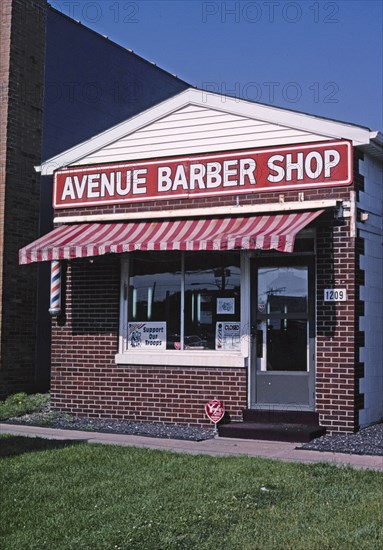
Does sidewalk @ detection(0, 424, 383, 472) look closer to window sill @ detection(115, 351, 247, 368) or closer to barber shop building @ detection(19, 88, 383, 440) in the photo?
barber shop building @ detection(19, 88, 383, 440)

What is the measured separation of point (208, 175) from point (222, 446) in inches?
166

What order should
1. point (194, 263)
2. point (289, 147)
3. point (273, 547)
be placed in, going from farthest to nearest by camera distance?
point (194, 263) → point (289, 147) → point (273, 547)

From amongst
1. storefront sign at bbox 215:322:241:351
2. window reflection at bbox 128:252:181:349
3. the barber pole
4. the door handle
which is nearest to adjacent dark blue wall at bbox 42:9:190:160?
the barber pole

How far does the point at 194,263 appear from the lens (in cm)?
1203

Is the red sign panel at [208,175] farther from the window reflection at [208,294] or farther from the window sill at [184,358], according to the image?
the window sill at [184,358]

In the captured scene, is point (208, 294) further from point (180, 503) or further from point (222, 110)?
point (180, 503)

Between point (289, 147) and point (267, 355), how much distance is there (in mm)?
3089

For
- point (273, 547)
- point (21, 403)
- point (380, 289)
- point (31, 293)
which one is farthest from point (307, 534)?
point (31, 293)

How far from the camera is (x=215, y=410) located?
1130 cm

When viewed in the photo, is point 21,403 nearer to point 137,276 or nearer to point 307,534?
point 137,276

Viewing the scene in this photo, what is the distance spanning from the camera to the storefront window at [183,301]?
11.8 metres

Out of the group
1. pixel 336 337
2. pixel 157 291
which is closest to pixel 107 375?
pixel 157 291

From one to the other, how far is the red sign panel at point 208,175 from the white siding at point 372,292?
0.60 metres

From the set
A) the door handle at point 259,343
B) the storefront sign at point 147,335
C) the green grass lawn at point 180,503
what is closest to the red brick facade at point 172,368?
the storefront sign at point 147,335
